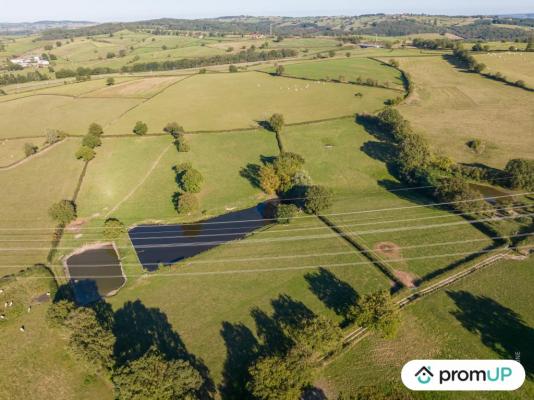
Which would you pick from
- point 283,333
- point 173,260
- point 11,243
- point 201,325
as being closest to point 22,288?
point 11,243

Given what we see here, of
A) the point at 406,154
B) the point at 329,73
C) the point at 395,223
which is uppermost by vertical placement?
the point at 329,73

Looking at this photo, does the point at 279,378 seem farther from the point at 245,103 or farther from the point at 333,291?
the point at 245,103

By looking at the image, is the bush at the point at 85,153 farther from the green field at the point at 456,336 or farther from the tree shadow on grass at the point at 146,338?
the green field at the point at 456,336

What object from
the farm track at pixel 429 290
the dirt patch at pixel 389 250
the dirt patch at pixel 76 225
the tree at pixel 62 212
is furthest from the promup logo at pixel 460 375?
the tree at pixel 62 212

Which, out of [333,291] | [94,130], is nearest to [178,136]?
[94,130]

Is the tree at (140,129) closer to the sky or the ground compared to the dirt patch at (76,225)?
closer to the sky

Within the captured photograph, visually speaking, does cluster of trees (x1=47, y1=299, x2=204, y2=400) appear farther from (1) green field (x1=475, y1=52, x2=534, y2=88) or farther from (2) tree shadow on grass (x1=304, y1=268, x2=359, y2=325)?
(1) green field (x1=475, y1=52, x2=534, y2=88)

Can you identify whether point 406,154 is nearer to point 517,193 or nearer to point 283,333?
point 517,193
